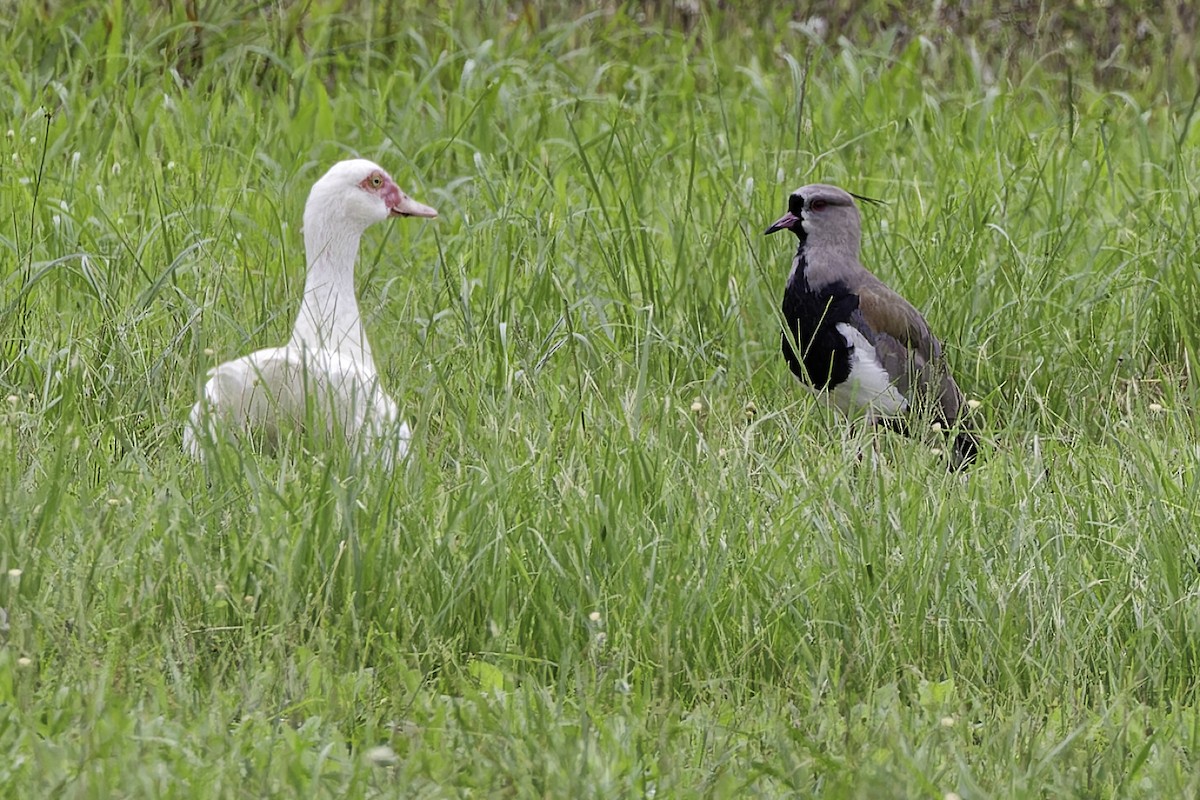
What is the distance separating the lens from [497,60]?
7.57 meters

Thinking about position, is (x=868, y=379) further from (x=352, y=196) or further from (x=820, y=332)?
(x=352, y=196)

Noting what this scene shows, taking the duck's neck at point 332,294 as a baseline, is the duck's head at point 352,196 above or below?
above

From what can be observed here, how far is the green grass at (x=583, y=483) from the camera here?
292 cm

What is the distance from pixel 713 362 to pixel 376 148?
5.93ft

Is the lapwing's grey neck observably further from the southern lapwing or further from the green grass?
the green grass

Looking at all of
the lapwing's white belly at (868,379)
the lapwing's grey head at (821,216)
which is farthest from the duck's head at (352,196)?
the lapwing's white belly at (868,379)

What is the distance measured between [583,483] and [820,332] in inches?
51.4

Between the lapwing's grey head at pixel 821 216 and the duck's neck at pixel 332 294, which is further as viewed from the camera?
the lapwing's grey head at pixel 821 216

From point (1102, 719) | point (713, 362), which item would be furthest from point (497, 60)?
point (1102, 719)

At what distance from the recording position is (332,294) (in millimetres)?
4711

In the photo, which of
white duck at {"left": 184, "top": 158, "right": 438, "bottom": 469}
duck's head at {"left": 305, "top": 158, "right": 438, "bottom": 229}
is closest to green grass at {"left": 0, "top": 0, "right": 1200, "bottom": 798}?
white duck at {"left": 184, "top": 158, "right": 438, "bottom": 469}

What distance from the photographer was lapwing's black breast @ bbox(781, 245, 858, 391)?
492 cm

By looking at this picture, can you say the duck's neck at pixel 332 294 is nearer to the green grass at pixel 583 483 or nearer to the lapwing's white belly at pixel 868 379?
the green grass at pixel 583 483

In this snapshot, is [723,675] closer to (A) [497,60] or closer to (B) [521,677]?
(B) [521,677]
